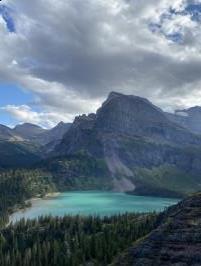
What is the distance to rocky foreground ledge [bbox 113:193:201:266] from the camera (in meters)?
104

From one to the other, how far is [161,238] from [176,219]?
7.48 meters

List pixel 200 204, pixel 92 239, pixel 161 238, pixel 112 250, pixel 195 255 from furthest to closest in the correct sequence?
pixel 92 239 → pixel 112 250 → pixel 200 204 → pixel 161 238 → pixel 195 255

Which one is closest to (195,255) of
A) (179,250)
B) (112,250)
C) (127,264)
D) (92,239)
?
(179,250)

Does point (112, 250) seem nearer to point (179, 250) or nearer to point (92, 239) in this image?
point (92, 239)

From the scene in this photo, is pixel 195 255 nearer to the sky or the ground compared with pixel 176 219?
nearer to the ground

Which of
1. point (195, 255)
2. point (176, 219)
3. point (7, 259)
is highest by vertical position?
point (176, 219)

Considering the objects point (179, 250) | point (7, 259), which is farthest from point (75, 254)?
point (179, 250)

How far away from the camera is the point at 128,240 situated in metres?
185

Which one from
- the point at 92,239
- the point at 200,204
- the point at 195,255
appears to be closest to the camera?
the point at 195,255

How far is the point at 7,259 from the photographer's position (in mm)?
197250

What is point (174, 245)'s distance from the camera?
10838 cm

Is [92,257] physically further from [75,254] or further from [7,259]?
[7,259]

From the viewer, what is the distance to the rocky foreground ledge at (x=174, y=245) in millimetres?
104250

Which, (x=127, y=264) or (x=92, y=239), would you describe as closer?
(x=127, y=264)
